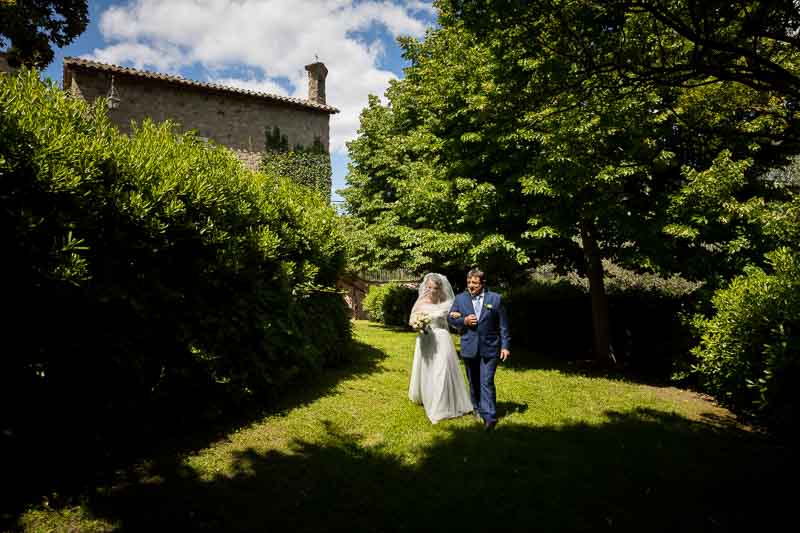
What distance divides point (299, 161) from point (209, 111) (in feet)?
Answer: 18.7

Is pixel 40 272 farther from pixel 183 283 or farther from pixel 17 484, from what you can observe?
pixel 17 484

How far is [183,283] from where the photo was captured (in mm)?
5414

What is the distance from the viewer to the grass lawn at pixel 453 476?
3.73m

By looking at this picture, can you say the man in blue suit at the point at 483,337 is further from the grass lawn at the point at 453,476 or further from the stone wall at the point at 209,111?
the stone wall at the point at 209,111

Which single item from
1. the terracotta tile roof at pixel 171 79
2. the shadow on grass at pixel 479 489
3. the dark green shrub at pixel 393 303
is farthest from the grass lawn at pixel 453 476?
the terracotta tile roof at pixel 171 79

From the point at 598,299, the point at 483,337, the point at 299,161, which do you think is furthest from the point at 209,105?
the point at 483,337

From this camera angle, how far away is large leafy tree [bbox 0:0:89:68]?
8089 mm

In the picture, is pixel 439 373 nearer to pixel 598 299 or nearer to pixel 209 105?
pixel 598 299

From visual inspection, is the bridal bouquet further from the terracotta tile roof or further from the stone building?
the terracotta tile roof

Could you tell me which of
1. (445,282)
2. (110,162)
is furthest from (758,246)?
(110,162)

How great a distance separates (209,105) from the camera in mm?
23000

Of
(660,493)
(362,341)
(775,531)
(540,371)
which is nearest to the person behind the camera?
(775,531)

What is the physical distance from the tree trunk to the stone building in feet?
65.4

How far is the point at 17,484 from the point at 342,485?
119 inches
